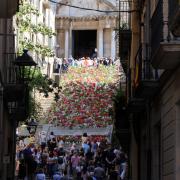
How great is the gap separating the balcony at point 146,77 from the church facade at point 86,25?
49669 mm

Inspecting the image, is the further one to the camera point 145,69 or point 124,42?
point 124,42

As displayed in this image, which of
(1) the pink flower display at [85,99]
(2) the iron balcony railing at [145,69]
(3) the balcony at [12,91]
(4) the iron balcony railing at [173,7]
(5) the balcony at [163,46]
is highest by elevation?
(4) the iron balcony railing at [173,7]

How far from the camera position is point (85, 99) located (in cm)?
4759

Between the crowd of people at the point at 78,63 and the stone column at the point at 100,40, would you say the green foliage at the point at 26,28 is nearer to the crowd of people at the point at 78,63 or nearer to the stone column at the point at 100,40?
the crowd of people at the point at 78,63

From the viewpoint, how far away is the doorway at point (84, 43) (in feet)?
241

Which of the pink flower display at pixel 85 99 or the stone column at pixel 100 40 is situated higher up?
the stone column at pixel 100 40

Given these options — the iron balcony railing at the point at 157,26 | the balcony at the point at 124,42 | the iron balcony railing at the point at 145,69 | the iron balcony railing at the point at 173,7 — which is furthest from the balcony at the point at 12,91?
the iron balcony railing at the point at 173,7

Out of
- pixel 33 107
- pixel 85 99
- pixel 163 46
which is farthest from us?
pixel 85 99

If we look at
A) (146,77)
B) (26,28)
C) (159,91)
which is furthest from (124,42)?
(159,91)

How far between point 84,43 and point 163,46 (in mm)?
63204

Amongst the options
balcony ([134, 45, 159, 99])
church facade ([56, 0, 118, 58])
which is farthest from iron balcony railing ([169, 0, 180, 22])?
church facade ([56, 0, 118, 58])

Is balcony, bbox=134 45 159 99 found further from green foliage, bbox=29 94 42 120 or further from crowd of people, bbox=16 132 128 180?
green foliage, bbox=29 94 42 120

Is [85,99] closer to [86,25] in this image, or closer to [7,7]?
[86,25]

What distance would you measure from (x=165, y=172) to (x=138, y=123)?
27.4 feet
